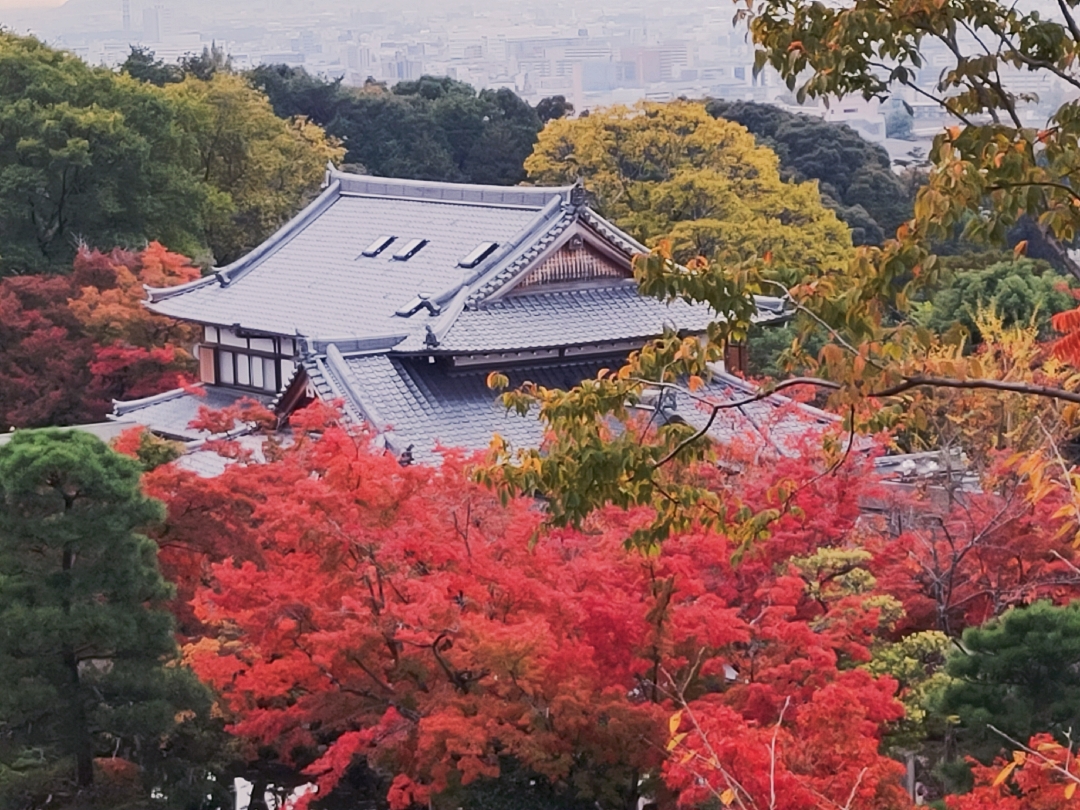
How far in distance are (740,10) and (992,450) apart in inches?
421

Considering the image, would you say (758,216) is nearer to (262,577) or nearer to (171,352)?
(171,352)

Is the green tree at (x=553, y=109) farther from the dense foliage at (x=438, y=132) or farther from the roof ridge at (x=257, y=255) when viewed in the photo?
the roof ridge at (x=257, y=255)

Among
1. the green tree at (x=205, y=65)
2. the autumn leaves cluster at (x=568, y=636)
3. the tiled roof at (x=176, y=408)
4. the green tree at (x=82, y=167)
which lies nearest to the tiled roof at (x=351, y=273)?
the tiled roof at (x=176, y=408)

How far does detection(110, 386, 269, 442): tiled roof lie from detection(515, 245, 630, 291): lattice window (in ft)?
13.7

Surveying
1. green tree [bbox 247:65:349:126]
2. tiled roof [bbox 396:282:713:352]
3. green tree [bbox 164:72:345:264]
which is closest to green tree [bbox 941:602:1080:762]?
tiled roof [bbox 396:282:713:352]

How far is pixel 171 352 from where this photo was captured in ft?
90.9

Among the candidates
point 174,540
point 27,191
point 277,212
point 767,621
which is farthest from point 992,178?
point 277,212

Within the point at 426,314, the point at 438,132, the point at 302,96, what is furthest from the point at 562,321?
the point at 302,96

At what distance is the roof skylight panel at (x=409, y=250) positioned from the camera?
23688 millimetres

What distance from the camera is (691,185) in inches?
1406

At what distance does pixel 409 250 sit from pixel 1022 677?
13.7 meters

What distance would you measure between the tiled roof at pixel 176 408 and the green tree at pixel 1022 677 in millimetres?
13824

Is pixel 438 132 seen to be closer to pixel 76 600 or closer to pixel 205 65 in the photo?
pixel 205 65

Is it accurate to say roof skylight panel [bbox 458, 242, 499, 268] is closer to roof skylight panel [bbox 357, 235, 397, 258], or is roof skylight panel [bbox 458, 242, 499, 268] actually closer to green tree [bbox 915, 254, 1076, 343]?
roof skylight panel [bbox 357, 235, 397, 258]
